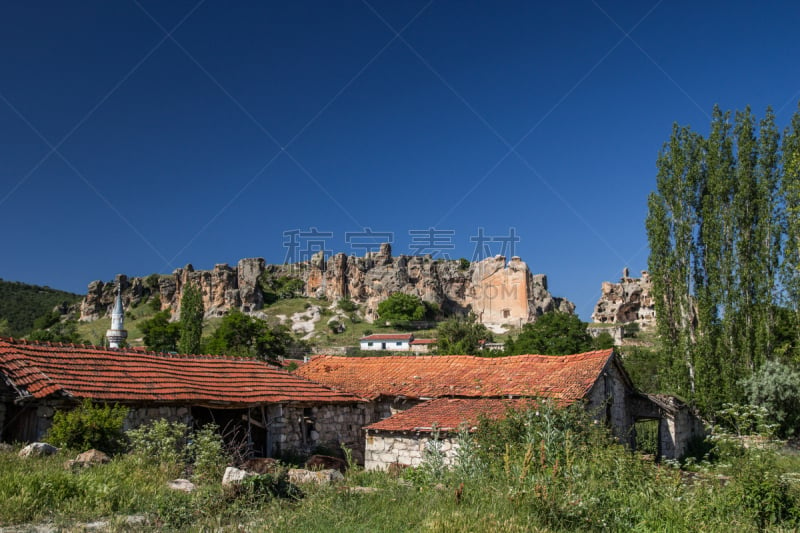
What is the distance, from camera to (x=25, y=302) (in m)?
78.6

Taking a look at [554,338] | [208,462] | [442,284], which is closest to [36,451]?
[208,462]

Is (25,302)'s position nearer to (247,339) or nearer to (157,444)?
(247,339)

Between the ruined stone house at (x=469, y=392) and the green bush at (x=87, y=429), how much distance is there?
505 centimetres

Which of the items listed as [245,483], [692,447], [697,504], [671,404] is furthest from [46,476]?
[692,447]

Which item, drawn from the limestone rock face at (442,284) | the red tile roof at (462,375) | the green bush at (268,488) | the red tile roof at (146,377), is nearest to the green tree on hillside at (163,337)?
the limestone rock face at (442,284)

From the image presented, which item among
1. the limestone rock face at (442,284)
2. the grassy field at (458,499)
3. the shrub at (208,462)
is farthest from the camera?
the limestone rock face at (442,284)

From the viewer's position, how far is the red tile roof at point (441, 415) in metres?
11.7

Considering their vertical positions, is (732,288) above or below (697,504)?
above

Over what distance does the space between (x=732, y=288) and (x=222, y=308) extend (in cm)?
6082

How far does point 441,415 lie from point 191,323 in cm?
3183

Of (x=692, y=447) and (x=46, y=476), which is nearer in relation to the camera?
(x=46, y=476)

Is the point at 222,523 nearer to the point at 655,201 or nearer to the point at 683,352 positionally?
the point at 683,352

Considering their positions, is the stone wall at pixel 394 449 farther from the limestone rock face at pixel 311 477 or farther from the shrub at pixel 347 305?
the shrub at pixel 347 305

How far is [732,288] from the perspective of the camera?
19172 mm
